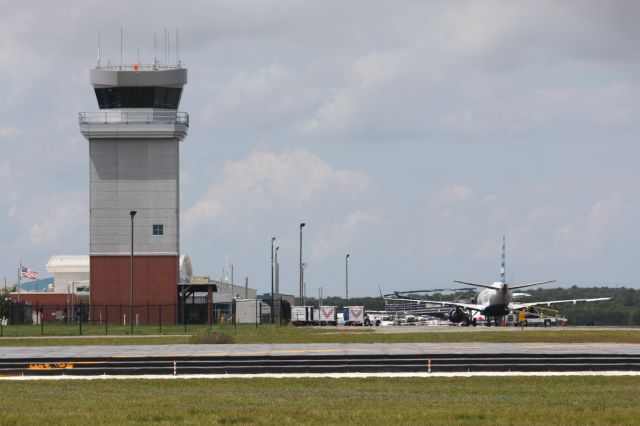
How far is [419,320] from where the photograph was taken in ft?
516

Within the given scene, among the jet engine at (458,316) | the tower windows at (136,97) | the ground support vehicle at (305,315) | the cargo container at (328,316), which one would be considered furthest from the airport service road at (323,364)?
the cargo container at (328,316)

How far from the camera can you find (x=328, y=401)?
32.3m

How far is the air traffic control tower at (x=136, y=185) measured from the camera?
10606cm

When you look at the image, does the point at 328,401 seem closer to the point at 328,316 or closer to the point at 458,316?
the point at 458,316

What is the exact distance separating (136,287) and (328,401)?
75616mm

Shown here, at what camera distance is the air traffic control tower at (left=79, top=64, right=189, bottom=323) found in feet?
348

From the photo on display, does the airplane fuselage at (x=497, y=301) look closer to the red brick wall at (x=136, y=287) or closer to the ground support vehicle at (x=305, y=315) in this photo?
the ground support vehicle at (x=305, y=315)

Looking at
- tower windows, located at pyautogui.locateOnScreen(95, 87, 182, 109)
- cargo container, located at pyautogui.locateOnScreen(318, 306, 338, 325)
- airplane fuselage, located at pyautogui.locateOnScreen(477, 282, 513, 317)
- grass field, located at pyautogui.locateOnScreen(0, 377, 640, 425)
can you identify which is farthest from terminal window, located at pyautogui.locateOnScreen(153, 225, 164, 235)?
grass field, located at pyautogui.locateOnScreen(0, 377, 640, 425)

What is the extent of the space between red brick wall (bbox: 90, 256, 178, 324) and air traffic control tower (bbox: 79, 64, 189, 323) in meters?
0.09

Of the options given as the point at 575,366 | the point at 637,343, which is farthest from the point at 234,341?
the point at 575,366

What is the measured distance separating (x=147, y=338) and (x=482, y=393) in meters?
43.5

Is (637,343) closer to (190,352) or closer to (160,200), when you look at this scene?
(190,352)

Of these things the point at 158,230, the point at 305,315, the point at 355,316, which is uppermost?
the point at 158,230

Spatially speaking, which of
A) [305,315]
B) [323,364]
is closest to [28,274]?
[305,315]
